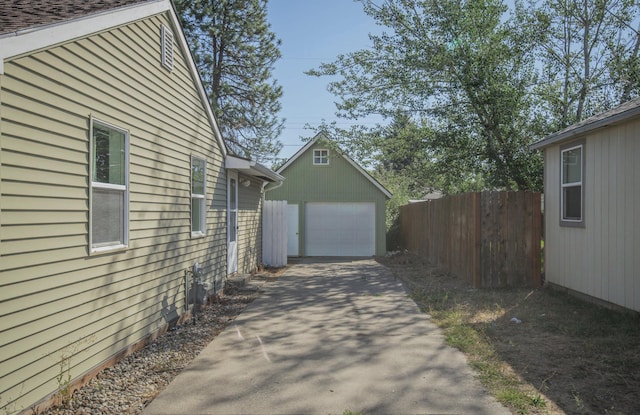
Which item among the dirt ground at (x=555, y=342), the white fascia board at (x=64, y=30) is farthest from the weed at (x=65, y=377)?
the dirt ground at (x=555, y=342)

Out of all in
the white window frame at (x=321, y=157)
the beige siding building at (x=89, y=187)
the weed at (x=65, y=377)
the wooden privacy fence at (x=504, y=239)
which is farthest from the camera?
the white window frame at (x=321, y=157)

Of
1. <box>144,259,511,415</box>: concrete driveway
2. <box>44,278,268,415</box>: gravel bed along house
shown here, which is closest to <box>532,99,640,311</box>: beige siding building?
<box>144,259,511,415</box>: concrete driveway

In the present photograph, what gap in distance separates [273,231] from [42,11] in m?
11.0

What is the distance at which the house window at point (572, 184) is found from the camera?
26.9 ft

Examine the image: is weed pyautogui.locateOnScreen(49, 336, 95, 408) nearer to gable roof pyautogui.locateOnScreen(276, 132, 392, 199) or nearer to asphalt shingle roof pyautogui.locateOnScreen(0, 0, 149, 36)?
asphalt shingle roof pyautogui.locateOnScreen(0, 0, 149, 36)

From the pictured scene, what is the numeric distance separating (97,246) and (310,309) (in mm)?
4267

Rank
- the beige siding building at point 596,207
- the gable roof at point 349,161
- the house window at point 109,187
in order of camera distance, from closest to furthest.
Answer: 1. the house window at point 109,187
2. the beige siding building at point 596,207
3. the gable roof at point 349,161

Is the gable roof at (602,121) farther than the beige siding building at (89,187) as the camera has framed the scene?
Yes

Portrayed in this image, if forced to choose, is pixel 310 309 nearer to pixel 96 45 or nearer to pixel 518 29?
pixel 96 45

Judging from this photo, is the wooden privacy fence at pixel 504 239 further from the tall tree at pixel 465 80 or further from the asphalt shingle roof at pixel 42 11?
the asphalt shingle roof at pixel 42 11

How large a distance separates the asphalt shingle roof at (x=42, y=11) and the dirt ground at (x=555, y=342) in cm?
495

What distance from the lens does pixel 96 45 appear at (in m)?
4.77

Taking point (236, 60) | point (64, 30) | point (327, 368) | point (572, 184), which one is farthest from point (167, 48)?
point (236, 60)

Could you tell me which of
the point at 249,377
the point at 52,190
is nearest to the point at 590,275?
the point at 249,377
